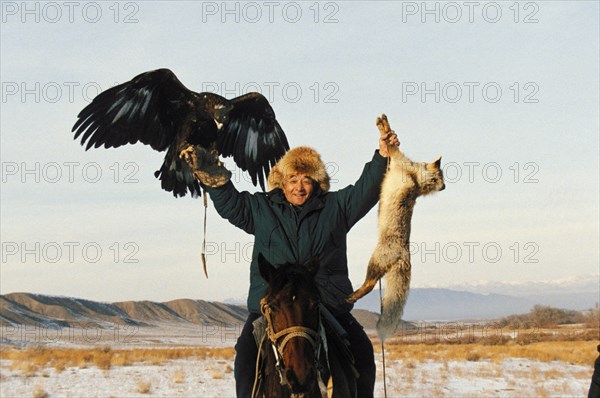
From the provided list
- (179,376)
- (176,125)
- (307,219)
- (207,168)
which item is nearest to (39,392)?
(179,376)

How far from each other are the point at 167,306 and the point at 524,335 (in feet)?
218

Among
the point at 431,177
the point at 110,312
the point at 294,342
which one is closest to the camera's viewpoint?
the point at 294,342

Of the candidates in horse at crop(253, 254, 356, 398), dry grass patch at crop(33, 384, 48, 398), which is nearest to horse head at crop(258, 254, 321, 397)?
horse at crop(253, 254, 356, 398)

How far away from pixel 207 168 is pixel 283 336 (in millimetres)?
1614

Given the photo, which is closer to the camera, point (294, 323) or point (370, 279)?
point (294, 323)

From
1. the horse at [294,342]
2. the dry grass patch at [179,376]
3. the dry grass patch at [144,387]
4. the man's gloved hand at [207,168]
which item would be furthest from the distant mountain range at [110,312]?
the horse at [294,342]

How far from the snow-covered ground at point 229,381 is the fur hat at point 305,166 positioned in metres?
12.3

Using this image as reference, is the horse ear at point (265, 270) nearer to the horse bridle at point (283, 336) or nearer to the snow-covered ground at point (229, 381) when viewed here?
the horse bridle at point (283, 336)

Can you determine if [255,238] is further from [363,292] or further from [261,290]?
[363,292]

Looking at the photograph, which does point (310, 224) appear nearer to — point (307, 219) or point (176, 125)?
point (307, 219)

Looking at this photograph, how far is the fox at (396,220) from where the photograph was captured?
4637 mm

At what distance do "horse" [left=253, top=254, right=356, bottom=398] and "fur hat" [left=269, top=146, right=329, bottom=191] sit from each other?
110cm

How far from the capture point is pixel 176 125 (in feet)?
25.8

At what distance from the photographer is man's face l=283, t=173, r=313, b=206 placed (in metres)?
4.93
